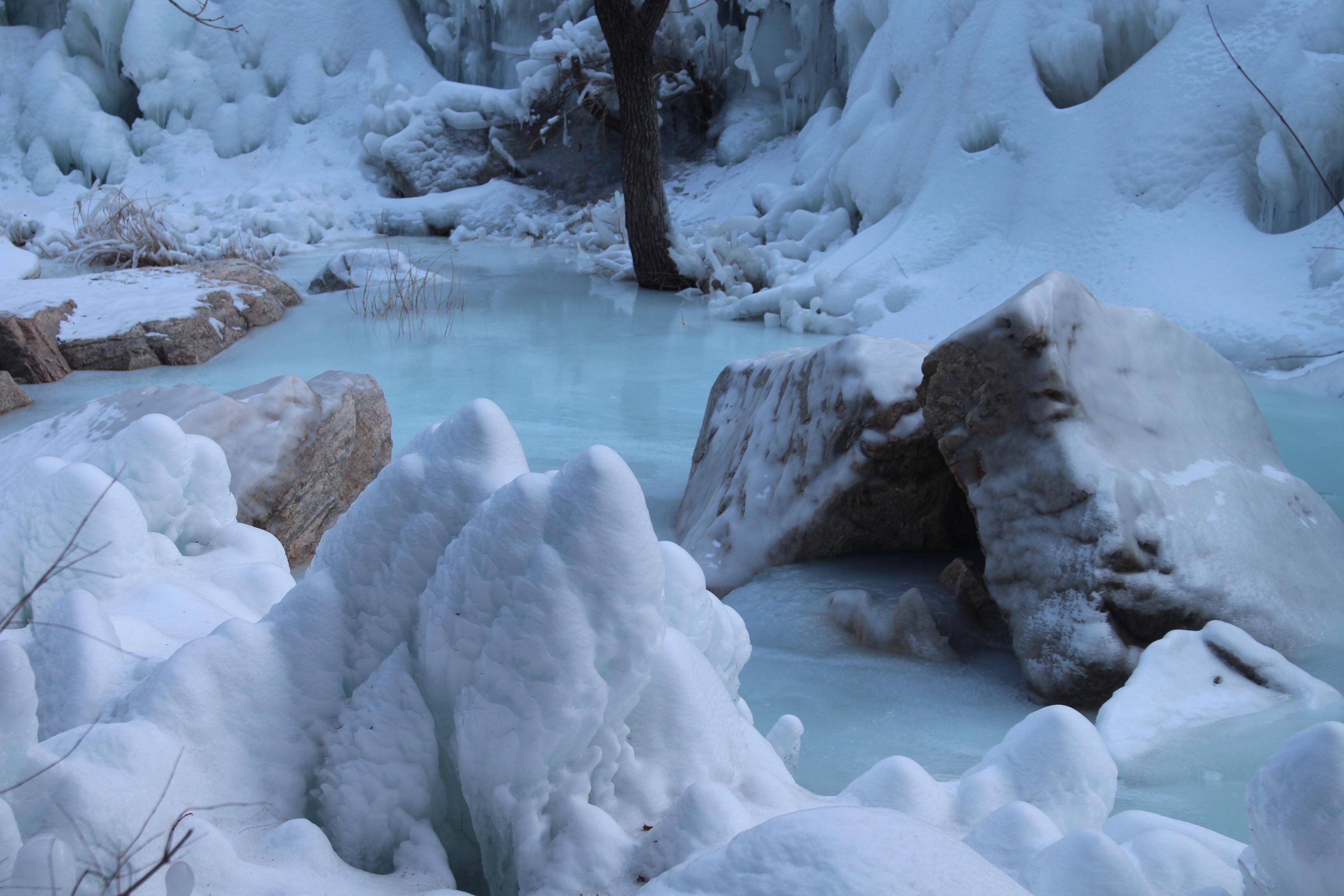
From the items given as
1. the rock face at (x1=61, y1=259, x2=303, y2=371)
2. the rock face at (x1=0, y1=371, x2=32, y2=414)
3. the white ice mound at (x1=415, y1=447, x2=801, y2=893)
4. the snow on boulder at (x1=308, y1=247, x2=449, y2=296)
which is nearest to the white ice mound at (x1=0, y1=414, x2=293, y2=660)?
the white ice mound at (x1=415, y1=447, x2=801, y2=893)

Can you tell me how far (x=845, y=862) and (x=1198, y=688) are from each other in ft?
4.72

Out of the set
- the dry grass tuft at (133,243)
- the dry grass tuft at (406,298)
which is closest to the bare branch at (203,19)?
the dry grass tuft at (406,298)

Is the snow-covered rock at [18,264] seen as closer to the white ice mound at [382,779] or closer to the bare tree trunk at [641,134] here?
the bare tree trunk at [641,134]

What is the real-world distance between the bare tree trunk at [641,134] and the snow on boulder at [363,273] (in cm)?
163

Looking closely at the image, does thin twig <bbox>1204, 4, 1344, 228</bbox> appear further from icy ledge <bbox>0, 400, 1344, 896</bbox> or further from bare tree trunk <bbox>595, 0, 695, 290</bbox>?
bare tree trunk <bbox>595, 0, 695, 290</bbox>

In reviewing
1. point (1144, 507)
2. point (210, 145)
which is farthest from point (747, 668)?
point (210, 145)

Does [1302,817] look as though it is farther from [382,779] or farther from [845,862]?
[382,779]

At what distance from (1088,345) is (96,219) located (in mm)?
9395

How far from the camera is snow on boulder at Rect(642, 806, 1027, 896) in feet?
2.33

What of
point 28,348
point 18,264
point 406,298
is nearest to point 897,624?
point 28,348

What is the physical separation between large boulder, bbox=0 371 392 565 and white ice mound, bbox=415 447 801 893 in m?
1.89

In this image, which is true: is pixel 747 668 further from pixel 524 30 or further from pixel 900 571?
pixel 524 30

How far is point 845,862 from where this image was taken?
0.72 meters

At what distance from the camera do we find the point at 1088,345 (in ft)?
7.36
